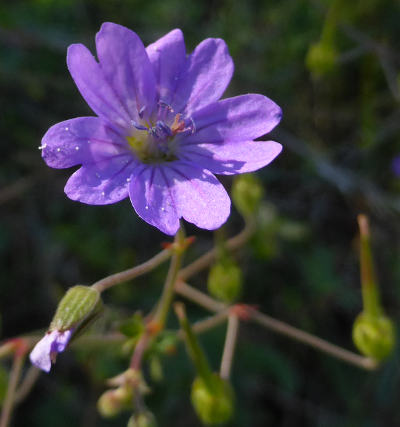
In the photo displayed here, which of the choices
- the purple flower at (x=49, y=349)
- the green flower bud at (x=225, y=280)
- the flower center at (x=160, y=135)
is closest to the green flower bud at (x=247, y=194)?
the green flower bud at (x=225, y=280)

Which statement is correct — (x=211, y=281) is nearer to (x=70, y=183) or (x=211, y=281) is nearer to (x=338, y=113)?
(x=70, y=183)

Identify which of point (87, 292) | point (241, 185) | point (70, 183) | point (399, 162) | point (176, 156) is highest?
point (70, 183)

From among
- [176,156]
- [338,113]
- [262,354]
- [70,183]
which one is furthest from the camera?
[338,113]

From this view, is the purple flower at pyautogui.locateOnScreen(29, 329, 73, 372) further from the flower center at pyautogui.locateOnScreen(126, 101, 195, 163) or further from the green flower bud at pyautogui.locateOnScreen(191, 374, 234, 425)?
the flower center at pyautogui.locateOnScreen(126, 101, 195, 163)

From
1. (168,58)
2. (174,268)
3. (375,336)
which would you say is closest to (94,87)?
(168,58)

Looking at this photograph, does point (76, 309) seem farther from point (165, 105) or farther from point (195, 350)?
point (165, 105)

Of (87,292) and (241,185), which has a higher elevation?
(87,292)

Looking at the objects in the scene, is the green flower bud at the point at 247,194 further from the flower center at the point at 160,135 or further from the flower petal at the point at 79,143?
the flower petal at the point at 79,143

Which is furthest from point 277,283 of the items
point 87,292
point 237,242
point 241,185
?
point 87,292
